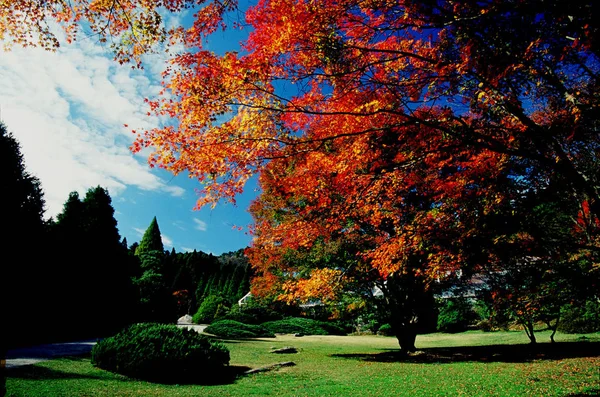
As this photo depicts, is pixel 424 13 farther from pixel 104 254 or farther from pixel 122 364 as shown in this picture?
pixel 104 254

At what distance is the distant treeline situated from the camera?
571 inches

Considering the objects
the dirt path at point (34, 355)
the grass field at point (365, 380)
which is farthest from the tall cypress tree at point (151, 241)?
the grass field at point (365, 380)

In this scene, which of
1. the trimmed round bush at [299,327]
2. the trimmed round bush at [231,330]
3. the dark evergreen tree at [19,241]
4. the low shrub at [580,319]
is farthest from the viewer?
the trimmed round bush at [299,327]

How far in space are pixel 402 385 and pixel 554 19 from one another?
27.6ft

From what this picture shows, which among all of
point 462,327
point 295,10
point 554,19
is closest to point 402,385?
point 554,19

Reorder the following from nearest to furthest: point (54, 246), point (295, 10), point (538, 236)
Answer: point (295, 10), point (538, 236), point (54, 246)

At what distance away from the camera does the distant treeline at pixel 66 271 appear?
47.6 ft

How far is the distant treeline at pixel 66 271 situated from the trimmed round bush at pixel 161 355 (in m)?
4.01

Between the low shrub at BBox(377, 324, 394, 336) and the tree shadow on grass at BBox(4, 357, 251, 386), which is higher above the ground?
the tree shadow on grass at BBox(4, 357, 251, 386)

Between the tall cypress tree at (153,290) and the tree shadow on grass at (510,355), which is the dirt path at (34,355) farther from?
the tree shadow on grass at (510,355)

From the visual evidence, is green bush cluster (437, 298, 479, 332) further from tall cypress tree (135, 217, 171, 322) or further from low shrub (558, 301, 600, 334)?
tall cypress tree (135, 217, 171, 322)

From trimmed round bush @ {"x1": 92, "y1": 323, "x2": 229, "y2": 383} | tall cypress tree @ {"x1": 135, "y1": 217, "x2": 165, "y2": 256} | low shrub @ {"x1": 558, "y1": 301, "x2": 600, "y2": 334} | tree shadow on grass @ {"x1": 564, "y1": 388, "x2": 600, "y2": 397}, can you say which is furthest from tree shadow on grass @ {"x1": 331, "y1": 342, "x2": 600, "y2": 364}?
tall cypress tree @ {"x1": 135, "y1": 217, "x2": 165, "y2": 256}

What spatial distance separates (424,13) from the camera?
5180 millimetres

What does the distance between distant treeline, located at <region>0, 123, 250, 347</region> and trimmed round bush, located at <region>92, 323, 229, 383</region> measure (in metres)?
4.01
